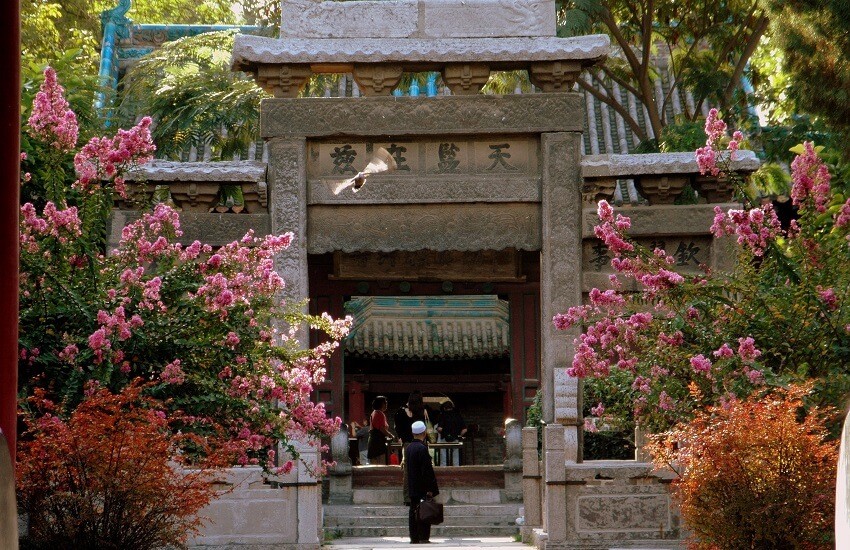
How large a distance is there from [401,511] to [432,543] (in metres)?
2.49

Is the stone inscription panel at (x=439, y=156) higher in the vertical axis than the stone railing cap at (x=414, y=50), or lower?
lower

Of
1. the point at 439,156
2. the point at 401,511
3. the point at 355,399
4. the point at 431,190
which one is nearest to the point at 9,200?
the point at 431,190

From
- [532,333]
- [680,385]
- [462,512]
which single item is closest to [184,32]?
[532,333]

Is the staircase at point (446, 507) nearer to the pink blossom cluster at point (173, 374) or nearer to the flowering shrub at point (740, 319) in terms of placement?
the flowering shrub at point (740, 319)

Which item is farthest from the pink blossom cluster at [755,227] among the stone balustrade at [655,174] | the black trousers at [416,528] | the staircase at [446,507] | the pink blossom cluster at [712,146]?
the staircase at [446,507]

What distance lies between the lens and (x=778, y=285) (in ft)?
34.2

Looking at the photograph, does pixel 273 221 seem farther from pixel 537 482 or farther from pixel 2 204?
pixel 2 204

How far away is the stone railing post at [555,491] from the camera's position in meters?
12.2

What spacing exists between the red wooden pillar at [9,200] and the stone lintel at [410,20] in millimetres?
7816

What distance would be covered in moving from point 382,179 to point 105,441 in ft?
18.7

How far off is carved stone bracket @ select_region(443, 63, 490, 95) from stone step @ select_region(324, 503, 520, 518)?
18.4 ft

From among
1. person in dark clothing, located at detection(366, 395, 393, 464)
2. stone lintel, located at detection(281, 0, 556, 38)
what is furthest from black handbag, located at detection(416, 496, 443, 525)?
person in dark clothing, located at detection(366, 395, 393, 464)

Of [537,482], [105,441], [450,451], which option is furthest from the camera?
[450,451]

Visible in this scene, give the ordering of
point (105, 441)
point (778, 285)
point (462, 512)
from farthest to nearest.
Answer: point (462, 512) < point (778, 285) < point (105, 441)
